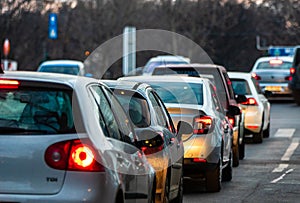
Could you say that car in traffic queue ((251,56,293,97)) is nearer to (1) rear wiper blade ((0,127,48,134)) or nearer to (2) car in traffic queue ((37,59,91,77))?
(2) car in traffic queue ((37,59,91,77))

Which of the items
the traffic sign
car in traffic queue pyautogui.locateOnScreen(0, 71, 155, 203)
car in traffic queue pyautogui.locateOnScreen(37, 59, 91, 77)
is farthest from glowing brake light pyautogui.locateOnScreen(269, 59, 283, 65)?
car in traffic queue pyautogui.locateOnScreen(0, 71, 155, 203)

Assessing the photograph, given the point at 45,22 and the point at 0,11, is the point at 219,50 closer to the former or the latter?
the point at 45,22

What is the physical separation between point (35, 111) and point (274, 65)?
30154 millimetres

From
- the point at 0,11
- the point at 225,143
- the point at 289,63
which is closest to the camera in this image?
the point at 225,143

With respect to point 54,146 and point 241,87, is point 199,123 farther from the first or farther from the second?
point 241,87

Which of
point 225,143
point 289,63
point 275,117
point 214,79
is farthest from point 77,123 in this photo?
point 289,63

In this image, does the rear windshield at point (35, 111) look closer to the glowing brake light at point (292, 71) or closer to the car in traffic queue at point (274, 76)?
the glowing brake light at point (292, 71)

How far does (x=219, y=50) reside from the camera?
296 feet

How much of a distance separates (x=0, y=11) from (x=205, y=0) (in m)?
30.0

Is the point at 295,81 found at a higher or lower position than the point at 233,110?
lower

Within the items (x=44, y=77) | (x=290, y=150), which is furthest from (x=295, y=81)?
(x=44, y=77)

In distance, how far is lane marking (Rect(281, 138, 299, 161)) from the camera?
18.1m

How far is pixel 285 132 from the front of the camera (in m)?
24.5

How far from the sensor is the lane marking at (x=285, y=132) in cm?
2373
